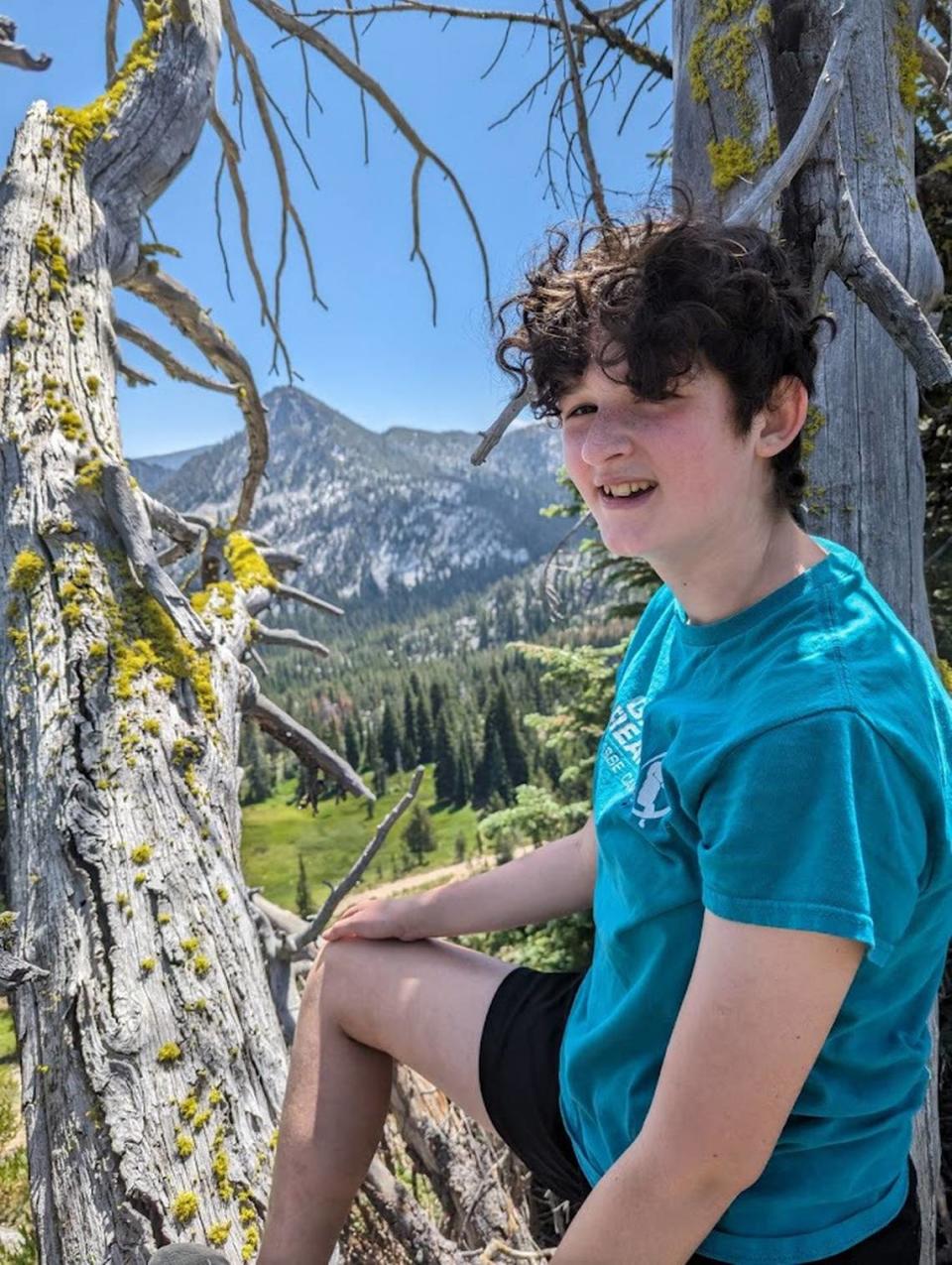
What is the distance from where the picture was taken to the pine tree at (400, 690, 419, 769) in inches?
3465

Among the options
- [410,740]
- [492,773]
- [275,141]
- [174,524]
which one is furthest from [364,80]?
[410,740]

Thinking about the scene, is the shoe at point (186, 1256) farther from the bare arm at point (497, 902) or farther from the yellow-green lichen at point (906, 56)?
the yellow-green lichen at point (906, 56)

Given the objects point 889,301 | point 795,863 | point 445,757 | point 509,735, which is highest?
point 889,301

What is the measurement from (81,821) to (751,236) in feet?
5.72

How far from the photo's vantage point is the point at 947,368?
1241 mm

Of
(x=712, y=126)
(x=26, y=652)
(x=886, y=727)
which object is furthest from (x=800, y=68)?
(x=26, y=652)

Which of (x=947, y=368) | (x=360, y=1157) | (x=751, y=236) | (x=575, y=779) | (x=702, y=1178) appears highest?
(x=751, y=236)

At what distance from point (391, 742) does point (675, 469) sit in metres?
89.1

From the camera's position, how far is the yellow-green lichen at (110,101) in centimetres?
267

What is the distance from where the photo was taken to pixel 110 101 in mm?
2738

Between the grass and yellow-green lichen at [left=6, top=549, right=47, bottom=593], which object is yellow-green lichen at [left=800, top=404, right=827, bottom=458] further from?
the grass

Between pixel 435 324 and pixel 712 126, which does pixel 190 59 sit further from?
pixel 712 126

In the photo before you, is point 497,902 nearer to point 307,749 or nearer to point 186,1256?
point 186,1256

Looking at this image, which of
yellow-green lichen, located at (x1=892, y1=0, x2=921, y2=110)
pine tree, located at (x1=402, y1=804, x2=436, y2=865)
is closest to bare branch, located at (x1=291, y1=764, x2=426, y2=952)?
yellow-green lichen, located at (x1=892, y1=0, x2=921, y2=110)
